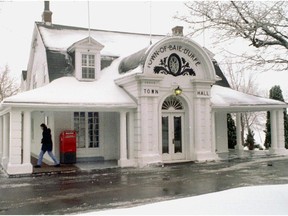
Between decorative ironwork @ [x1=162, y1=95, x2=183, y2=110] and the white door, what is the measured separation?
316mm

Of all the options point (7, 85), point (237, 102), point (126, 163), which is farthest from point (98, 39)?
point (7, 85)

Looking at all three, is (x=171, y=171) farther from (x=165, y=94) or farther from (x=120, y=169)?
(x=165, y=94)

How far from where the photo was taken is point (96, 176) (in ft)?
42.4

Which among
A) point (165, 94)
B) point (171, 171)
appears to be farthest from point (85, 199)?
point (165, 94)

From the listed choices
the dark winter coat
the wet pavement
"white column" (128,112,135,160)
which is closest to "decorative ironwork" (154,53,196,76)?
"white column" (128,112,135,160)

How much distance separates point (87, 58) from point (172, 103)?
489cm

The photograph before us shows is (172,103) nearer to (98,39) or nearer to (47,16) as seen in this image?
(98,39)

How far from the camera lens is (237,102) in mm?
18469

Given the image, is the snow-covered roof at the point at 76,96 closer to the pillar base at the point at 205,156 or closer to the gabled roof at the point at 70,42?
the gabled roof at the point at 70,42

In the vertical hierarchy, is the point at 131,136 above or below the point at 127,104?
below

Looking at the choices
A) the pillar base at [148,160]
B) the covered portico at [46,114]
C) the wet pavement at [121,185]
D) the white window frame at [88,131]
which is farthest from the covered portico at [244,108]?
the white window frame at [88,131]

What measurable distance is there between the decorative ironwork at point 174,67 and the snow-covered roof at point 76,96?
1978mm

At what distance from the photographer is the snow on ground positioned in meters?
6.79

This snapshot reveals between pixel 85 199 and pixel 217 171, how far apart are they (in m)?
6.18
